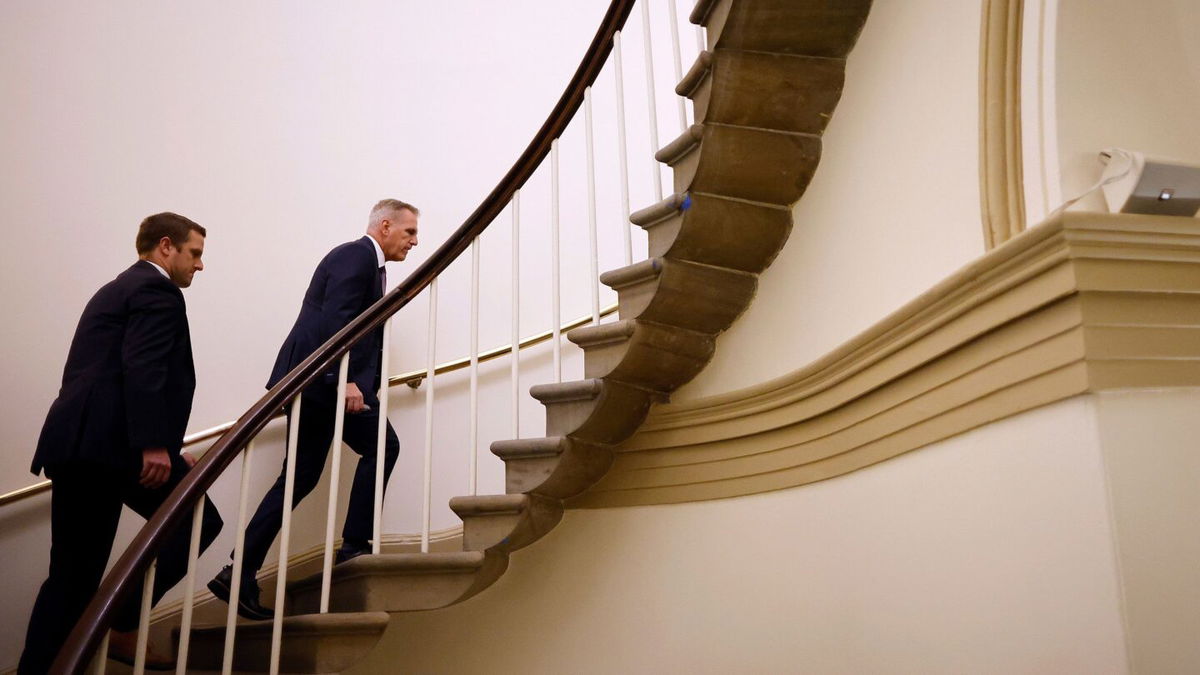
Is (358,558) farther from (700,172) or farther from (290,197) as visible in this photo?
(290,197)

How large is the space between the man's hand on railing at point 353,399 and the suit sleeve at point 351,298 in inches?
4.5

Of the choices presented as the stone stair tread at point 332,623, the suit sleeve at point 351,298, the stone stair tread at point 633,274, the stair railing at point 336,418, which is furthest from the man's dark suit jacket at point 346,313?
the stone stair tread at point 633,274

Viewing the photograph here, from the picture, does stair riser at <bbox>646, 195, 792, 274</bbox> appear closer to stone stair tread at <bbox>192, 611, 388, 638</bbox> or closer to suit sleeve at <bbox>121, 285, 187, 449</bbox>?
stone stair tread at <bbox>192, 611, 388, 638</bbox>

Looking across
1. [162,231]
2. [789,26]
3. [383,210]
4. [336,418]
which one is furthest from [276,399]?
[789,26]

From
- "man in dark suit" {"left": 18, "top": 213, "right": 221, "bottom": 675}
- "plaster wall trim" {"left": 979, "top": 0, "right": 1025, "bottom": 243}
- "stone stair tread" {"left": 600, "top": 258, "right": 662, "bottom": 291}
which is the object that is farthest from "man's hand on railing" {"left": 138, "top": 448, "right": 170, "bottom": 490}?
"plaster wall trim" {"left": 979, "top": 0, "right": 1025, "bottom": 243}

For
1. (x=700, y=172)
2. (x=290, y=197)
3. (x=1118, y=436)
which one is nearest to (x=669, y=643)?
(x=700, y=172)

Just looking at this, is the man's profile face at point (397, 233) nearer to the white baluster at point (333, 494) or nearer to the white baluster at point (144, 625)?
→ the white baluster at point (333, 494)

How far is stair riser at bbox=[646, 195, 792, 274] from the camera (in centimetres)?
295

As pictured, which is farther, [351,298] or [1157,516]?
[351,298]

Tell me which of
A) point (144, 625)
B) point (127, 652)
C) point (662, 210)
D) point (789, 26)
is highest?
point (789, 26)

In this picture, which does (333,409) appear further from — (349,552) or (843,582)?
(843,582)

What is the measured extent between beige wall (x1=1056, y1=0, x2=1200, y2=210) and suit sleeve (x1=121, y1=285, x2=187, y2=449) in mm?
2554

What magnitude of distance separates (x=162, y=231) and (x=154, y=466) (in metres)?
0.83

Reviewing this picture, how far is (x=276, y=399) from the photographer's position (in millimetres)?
2826
